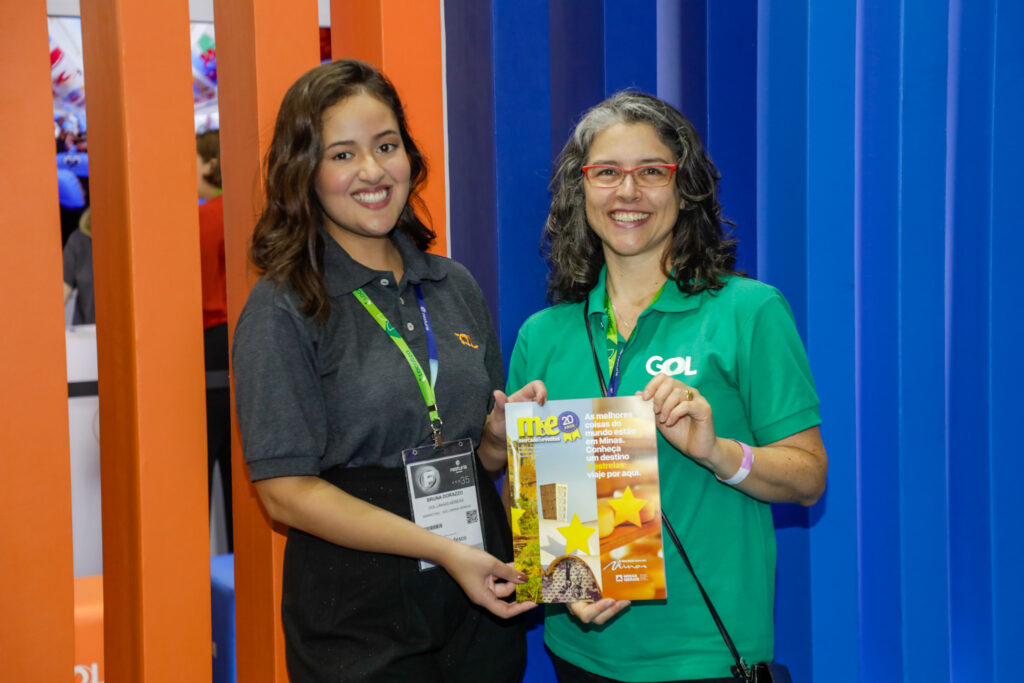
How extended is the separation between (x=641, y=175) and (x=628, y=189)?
0.18 ft

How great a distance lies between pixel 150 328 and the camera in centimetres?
208

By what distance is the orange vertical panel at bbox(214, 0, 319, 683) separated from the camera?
86.0 inches

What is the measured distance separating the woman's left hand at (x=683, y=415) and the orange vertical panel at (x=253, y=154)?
1.04 meters

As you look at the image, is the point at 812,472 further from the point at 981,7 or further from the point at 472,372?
the point at 981,7

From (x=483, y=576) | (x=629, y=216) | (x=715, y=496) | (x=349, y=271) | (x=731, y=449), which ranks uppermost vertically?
(x=629, y=216)

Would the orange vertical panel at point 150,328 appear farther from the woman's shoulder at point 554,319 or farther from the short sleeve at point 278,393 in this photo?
the woman's shoulder at point 554,319

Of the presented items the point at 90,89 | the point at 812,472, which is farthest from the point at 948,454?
the point at 90,89

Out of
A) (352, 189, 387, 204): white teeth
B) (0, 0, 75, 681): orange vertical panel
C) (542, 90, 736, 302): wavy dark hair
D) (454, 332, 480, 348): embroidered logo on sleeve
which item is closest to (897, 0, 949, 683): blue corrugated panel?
(542, 90, 736, 302): wavy dark hair

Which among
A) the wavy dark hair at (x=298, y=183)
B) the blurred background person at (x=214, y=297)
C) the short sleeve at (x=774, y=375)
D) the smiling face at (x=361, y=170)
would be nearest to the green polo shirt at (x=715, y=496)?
the short sleeve at (x=774, y=375)

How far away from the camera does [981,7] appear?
108 inches

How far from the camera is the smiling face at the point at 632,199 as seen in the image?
1.94 metres

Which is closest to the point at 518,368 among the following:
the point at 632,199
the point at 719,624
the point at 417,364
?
the point at 417,364

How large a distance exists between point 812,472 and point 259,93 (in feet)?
5.10

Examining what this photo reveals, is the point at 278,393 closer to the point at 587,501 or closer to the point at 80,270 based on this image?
the point at 587,501
